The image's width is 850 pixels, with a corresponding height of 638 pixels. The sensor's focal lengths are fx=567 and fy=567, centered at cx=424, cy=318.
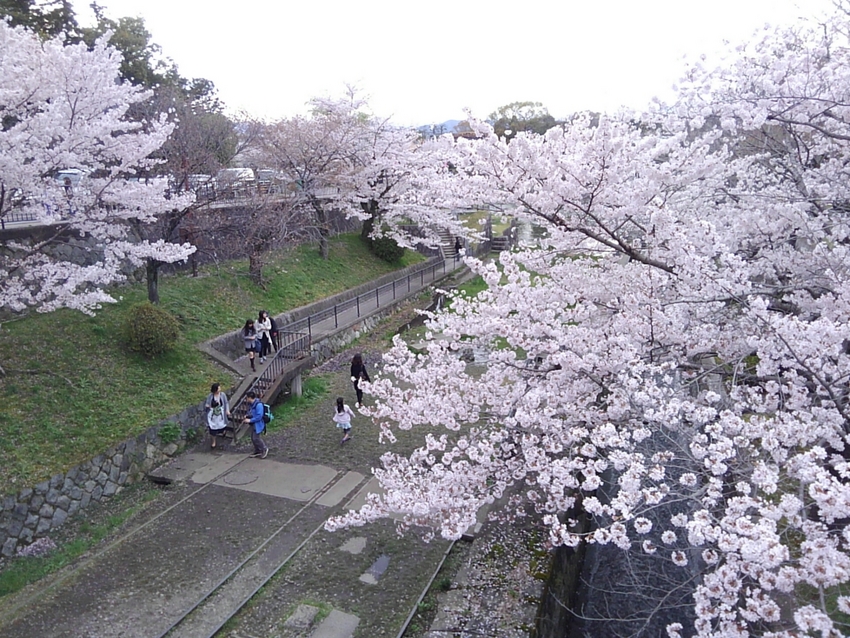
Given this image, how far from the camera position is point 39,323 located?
1145 centimetres

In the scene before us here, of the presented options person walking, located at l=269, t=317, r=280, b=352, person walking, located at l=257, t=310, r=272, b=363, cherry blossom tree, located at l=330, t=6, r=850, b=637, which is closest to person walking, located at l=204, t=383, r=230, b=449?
person walking, located at l=257, t=310, r=272, b=363

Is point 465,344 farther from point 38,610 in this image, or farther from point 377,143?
point 377,143

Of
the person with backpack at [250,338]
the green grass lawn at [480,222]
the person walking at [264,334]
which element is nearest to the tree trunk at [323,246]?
the person walking at [264,334]

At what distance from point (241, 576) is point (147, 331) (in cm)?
631

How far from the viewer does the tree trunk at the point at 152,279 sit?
13.1 metres

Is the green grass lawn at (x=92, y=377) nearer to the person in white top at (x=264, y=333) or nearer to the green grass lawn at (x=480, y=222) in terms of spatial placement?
the person in white top at (x=264, y=333)

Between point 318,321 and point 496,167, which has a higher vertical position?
point 496,167

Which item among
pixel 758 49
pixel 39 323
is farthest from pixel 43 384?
pixel 758 49

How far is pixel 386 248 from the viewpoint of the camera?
968 inches

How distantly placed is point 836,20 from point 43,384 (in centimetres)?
1263

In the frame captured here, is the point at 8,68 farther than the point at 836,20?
Yes

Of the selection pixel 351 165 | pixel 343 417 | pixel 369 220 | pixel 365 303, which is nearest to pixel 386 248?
pixel 369 220

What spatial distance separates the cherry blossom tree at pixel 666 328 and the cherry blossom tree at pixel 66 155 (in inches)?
257

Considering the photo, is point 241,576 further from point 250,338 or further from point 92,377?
point 250,338
